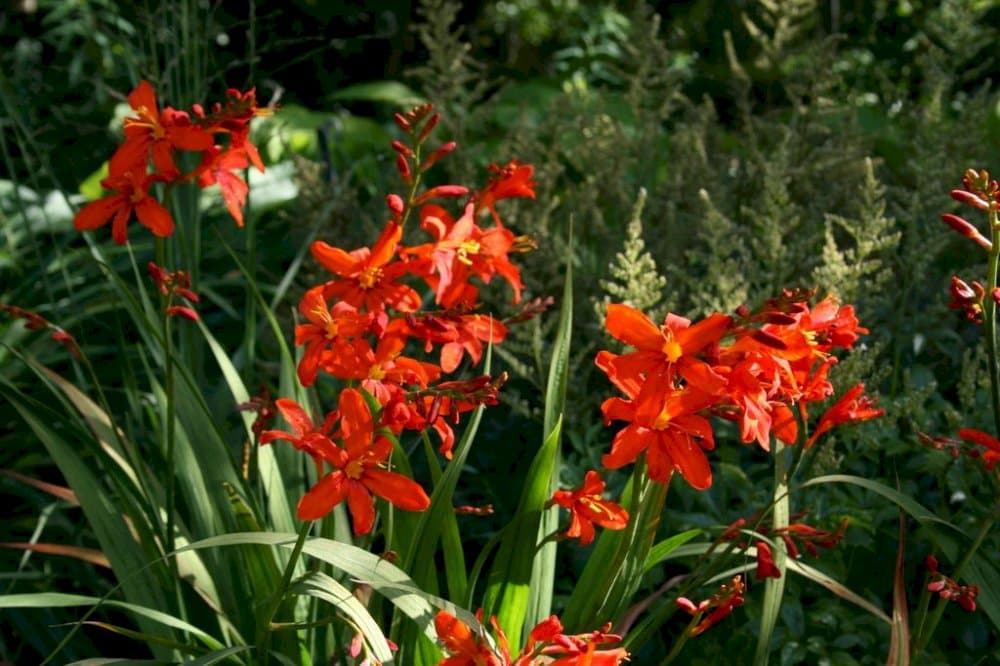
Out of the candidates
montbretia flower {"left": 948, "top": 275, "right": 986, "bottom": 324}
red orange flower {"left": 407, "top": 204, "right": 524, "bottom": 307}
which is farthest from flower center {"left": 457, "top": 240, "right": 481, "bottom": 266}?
montbretia flower {"left": 948, "top": 275, "right": 986, "bottom": 324}

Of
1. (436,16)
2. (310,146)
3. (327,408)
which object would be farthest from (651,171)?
(310,146)

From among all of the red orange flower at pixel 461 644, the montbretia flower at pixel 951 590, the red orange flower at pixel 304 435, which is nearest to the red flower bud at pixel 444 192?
the red orange flower at pixel 304 435

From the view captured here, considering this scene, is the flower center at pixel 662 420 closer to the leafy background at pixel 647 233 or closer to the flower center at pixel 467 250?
the flower center at pixel 467 250

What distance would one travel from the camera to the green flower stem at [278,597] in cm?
138

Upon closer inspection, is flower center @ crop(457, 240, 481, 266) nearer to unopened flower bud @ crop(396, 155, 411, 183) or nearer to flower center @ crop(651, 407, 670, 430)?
unopened flower bud @ crop(396, 155, 411, 183)

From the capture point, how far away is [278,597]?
1.43m

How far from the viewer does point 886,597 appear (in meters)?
2.23

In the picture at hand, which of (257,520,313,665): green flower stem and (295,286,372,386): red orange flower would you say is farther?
(295,286,372,386): red orange flower

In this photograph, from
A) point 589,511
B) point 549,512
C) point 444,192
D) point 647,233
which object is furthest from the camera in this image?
point 647,233

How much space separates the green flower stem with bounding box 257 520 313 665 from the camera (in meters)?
1.38

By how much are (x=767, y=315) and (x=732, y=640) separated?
0.83 meters

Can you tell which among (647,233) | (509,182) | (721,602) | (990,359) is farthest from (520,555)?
(647,233)

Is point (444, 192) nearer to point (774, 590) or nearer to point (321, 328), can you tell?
point (321, 328)

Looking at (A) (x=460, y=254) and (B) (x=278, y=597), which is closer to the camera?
(B) (x=278, y=597)
